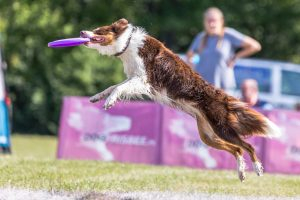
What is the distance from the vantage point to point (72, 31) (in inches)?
852

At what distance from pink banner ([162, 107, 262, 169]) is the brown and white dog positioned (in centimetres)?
343

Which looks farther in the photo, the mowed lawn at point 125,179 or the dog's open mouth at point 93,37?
the mowed lawn at point 125,179

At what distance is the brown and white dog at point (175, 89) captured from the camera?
630 centimetres

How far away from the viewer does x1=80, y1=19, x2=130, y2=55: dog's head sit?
6.36m

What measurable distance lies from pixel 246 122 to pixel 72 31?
15665mm

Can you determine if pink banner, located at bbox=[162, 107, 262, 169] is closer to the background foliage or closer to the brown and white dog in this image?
the brown and white dog

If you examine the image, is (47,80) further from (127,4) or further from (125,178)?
(125,178)

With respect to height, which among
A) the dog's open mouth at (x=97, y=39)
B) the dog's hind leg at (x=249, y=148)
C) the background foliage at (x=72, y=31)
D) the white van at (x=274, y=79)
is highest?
the background foliage at (x=72, y=31)

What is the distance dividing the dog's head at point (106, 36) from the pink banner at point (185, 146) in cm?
367

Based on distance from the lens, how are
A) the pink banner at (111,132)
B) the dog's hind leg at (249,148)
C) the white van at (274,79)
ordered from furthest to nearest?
the white van at (274,79) → the pink banner at (111,132) → the dog's hind leg at (249,148)

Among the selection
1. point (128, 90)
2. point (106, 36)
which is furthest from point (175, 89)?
point (106, 36)

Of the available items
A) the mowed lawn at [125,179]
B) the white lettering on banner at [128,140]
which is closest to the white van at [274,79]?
the white lettering on banner at [128,140]

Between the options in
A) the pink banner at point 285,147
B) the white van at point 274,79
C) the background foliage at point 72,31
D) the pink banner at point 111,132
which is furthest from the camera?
the background foliage at point 72,31

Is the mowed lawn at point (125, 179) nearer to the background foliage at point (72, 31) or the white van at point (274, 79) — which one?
the white van at point (274, 79)
